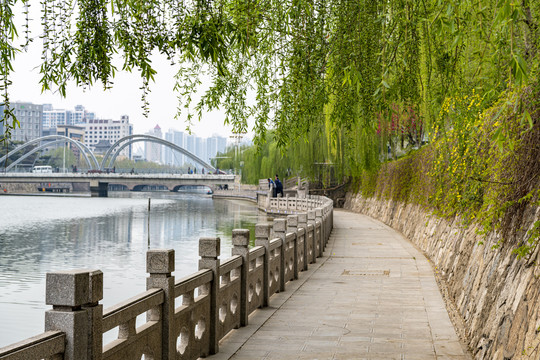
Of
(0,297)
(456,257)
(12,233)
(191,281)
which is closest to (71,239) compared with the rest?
(12,233)

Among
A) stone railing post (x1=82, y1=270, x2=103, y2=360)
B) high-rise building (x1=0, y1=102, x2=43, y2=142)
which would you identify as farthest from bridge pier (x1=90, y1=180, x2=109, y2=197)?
high-rise building (x1=0, y1=102, x2=43, y2=142)

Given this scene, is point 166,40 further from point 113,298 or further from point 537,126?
point 113,298

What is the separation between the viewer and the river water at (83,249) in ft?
50.8

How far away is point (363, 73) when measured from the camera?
204 inches

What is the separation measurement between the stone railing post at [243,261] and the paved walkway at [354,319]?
0.21m

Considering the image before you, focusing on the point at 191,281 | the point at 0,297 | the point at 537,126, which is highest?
the point at 537,126

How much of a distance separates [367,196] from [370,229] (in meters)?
11.1

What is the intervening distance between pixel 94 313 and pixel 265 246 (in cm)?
504

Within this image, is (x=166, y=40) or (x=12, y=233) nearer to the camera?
(x=166, y=40)

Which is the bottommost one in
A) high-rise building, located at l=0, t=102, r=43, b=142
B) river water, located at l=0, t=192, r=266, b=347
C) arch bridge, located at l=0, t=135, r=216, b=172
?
river water, located at l=0, t=192, r=266, b=347

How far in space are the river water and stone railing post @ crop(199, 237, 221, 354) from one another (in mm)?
7423

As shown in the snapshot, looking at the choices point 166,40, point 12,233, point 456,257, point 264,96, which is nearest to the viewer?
point 166,40

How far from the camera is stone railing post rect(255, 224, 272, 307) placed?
Result: 8359mm

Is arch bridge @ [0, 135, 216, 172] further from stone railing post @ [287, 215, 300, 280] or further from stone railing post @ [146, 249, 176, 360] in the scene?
stone railing post @ [146, 249, 176, 360]
